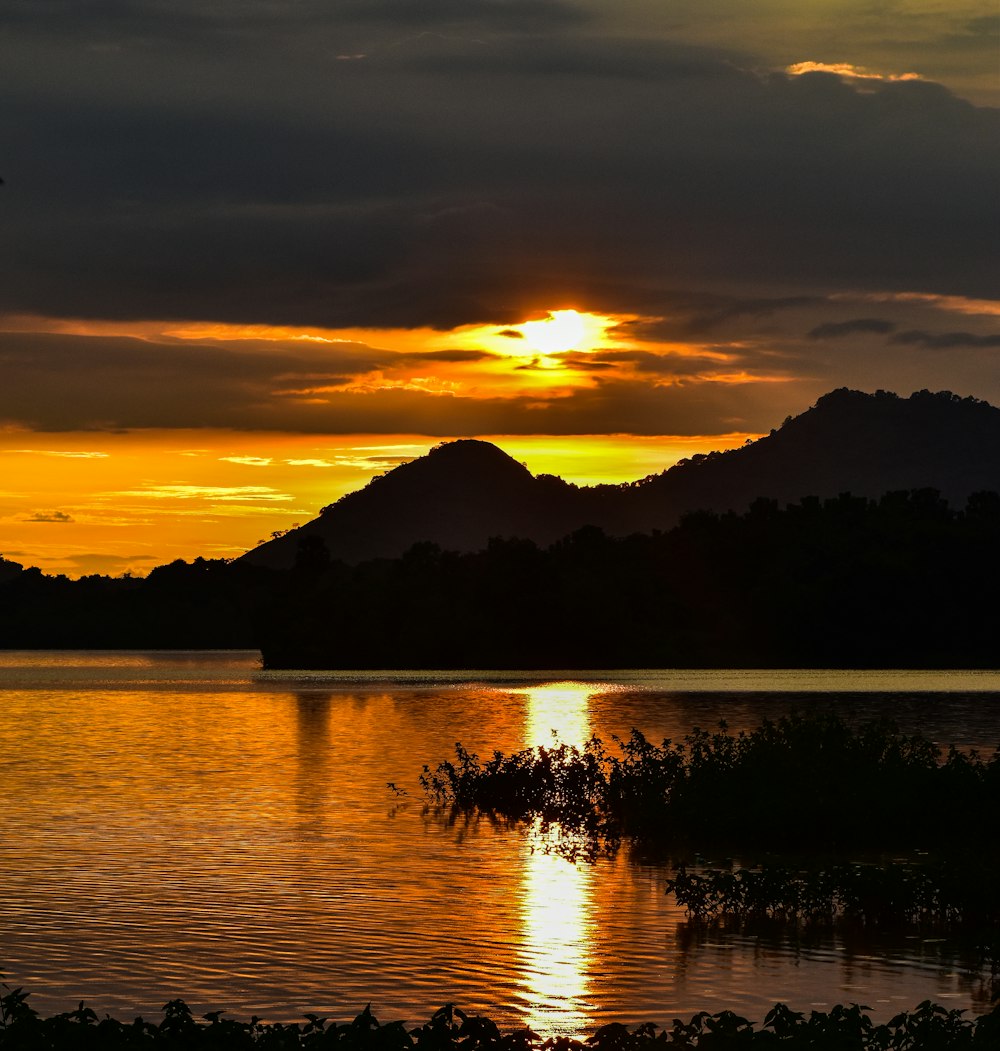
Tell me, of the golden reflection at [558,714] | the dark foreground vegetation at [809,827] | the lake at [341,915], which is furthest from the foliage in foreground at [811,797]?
the golden reflection at [558,714]

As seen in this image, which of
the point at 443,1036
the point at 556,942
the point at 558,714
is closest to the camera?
the point at 443,1036

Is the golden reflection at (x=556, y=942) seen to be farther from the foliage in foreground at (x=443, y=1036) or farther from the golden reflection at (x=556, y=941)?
the foliage in foreground at (x=443, y=1036)

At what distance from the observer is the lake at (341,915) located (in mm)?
24328

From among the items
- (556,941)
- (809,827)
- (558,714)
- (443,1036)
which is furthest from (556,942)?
(558,714)

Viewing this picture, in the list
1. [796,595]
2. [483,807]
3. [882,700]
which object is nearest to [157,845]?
[483,807]

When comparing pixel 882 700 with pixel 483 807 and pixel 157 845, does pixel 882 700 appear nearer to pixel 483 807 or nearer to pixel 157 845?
pixel 483 807

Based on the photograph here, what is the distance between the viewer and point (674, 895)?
33.3 metres

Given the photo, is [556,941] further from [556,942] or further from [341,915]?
[341,915]

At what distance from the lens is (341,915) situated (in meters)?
30.7

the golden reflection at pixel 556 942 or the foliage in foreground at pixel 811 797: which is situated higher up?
the foliage in foreground at pixel 811 797

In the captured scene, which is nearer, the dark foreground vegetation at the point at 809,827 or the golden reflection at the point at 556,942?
the golden reflection at the point at 556,942

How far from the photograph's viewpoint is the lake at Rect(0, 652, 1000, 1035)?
2433 cm

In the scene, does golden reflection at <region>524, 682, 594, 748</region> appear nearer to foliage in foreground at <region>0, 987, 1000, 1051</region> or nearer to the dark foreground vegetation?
the dark foreground vegetation

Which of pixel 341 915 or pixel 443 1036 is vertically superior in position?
pixel 443 1036
